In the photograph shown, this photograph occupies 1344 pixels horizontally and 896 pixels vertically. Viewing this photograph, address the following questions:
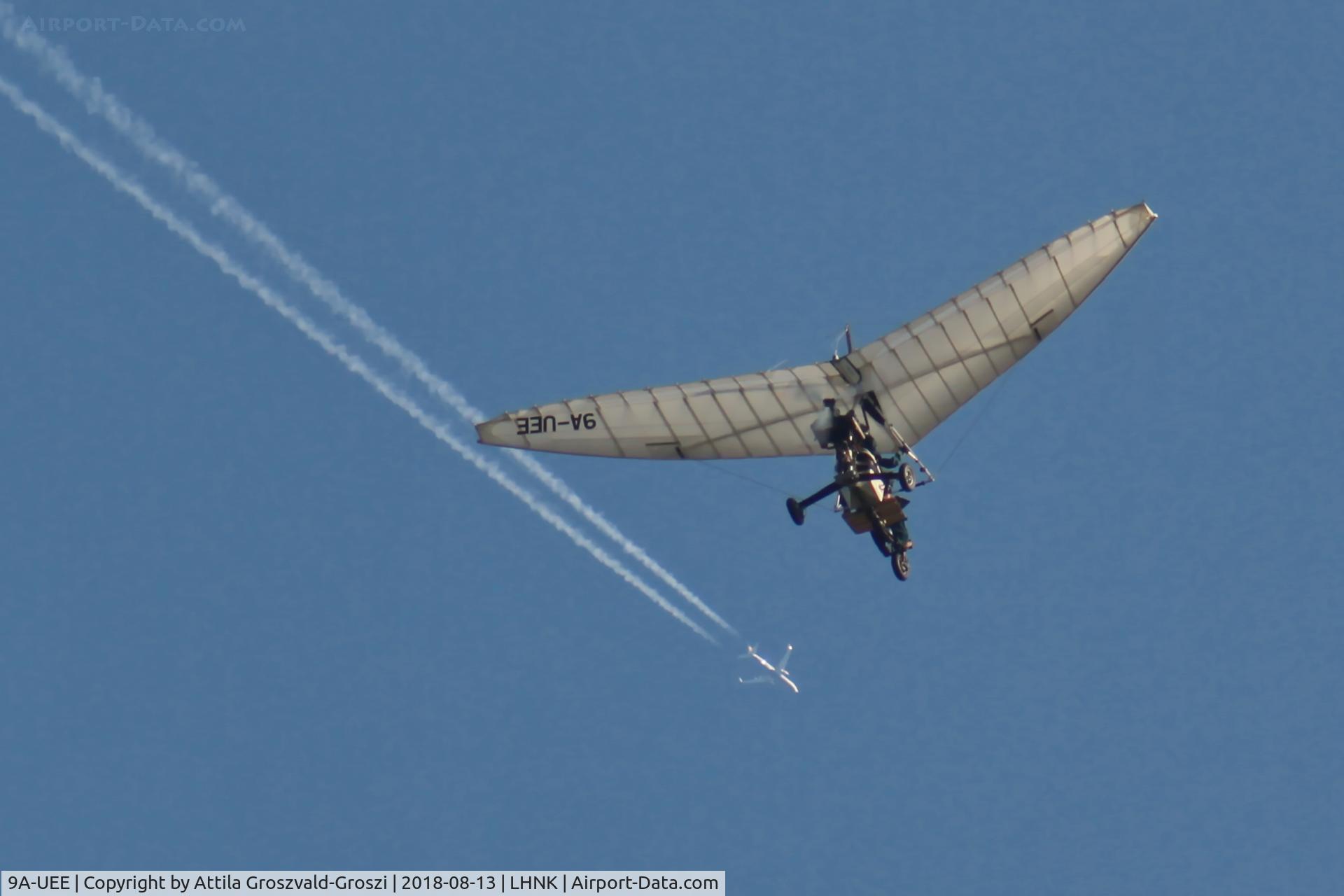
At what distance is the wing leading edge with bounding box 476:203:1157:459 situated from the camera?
47.4 m

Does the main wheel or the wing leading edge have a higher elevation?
the wing leading edge

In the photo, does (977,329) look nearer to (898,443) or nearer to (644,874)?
(898,443)

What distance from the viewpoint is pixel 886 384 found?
156 ft

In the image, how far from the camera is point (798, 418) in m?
A: 47.9

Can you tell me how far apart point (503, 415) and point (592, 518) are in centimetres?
408

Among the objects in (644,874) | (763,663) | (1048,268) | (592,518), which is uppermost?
(1048,268)

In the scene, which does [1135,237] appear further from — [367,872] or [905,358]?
[367,872]

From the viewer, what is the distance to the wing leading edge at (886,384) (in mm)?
47406

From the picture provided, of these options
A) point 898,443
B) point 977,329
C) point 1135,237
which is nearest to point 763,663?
point 898,443

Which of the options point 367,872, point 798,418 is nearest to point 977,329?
point 798,418

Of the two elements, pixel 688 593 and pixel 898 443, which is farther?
pixel 688 593

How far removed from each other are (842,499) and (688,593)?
24.6ft

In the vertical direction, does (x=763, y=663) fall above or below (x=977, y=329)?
below

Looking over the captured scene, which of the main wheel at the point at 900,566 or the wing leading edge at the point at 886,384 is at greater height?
the wing leading edge at the point at 886,384
